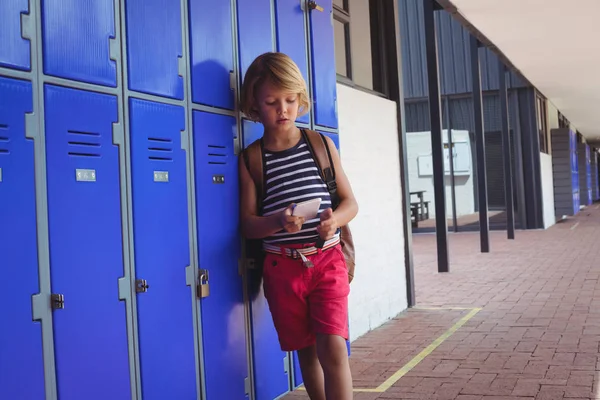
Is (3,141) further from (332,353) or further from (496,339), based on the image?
(496,339)

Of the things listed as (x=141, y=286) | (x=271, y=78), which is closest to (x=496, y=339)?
(x=271, y=78)

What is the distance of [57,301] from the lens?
7.66ft

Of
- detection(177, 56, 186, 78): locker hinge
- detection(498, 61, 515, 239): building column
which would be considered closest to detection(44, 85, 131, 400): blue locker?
detection(177, 56, 186, 78): locker hinge

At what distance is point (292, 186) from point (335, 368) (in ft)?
2.61

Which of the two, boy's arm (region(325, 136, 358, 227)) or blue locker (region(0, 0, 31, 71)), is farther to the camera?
boy's arm (region(325, 136, 358, 227))

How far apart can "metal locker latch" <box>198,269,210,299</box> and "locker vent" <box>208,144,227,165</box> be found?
0.47m

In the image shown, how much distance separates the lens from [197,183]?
312cm

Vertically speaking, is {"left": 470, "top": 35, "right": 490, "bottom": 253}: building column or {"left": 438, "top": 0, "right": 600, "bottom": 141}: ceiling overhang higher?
{"left": 438, "top": 0, "right": 600, "bottom": 141}: ceiling overhang

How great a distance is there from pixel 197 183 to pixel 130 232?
499 mm

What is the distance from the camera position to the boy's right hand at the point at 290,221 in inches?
115

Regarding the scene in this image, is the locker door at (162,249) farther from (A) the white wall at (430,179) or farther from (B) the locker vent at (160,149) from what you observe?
(A) the white wall at (430,179)

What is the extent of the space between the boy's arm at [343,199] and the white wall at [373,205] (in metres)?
1.77

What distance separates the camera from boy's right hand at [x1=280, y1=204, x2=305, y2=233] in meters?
2.92

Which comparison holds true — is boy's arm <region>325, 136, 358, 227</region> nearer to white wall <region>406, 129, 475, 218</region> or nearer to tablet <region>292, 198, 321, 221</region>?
tablet <region>292, 198, 321, 221</region>
